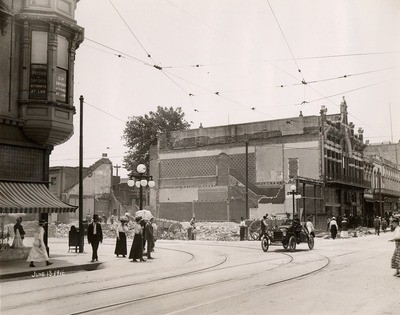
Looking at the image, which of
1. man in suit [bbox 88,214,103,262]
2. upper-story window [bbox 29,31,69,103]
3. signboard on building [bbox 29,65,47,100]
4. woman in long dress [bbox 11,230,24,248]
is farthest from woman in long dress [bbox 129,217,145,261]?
signboard on building [bbox 29,65,47,100]

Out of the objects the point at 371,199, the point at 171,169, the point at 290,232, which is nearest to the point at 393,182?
the point at 371,199

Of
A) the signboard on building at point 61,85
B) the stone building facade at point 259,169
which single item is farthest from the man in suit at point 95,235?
the stone building facade at point 259,169

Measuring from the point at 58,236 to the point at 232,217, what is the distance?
16126mm

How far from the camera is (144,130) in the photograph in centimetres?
6475

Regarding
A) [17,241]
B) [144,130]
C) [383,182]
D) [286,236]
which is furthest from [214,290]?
[383,182]

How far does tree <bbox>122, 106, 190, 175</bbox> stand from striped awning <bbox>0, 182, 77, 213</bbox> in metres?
46.2

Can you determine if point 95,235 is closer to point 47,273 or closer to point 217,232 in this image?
point 47,273

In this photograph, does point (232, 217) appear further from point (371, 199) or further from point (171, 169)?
point (371, 199)

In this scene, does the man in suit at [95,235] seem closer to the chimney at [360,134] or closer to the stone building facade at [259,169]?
the stone building facade at [259,169]

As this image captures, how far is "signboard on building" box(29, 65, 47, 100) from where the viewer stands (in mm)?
16703

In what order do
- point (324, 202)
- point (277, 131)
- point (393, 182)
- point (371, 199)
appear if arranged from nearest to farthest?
point (324, 202), point (277, 131), point (371, 199), point (393, 182)

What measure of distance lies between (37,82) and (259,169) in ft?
120

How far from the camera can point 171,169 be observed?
56.1m

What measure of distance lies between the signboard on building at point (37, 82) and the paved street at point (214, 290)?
614cm
